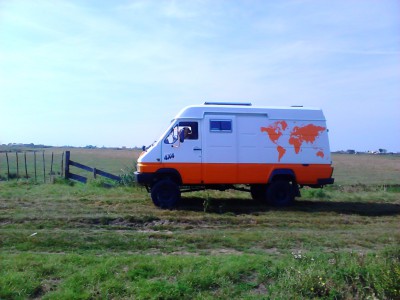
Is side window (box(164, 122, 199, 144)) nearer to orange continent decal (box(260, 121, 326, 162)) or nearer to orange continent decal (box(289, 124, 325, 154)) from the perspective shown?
orange continent decal (box(260, 121, 326, 162))

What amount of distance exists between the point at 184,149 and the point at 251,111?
236cm

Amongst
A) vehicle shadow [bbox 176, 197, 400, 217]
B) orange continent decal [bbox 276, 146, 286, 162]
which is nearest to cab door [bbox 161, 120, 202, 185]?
vehicle shadow [bbox 176, 197, 400, 217]

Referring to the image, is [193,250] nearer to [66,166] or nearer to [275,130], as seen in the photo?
[275,130]

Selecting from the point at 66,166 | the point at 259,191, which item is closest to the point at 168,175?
the point at 259,191

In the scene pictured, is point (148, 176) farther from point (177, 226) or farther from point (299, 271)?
point (299, 271)

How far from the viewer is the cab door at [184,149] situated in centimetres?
1302

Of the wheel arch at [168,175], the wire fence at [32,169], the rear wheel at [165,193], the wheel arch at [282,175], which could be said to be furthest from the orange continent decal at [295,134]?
the wire fence at [32,169]

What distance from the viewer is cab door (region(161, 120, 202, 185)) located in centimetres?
1302

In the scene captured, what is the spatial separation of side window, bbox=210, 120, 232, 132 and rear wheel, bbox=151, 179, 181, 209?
6.76ft

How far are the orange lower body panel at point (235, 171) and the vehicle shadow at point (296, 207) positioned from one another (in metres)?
0.76

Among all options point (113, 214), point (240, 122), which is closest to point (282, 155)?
point (240, 122)

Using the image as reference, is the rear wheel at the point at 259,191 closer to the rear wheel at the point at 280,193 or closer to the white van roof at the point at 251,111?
the rear wheel at the point at 280,193

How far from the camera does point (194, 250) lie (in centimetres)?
805

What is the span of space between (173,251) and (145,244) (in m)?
0.63
